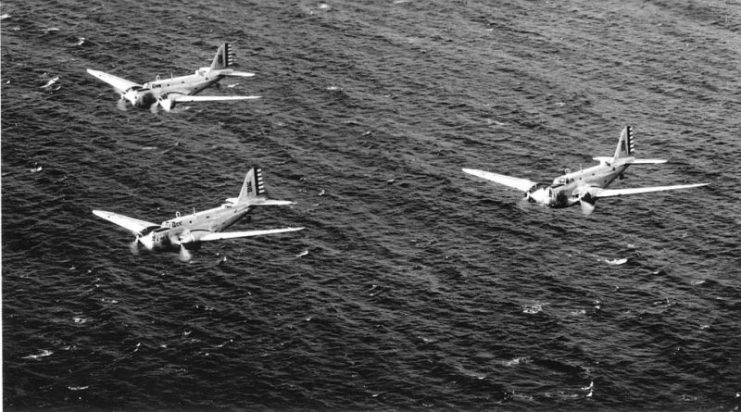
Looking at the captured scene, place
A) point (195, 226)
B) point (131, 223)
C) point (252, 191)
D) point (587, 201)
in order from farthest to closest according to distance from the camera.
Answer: point (252, 191) → point (587, 201) → point (131, 223) → point (195, 226)

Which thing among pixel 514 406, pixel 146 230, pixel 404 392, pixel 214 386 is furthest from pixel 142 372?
pixel 514 406

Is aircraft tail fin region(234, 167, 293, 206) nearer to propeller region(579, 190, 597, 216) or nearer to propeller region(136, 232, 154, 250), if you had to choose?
propeller region(136, 232, 154, 250)

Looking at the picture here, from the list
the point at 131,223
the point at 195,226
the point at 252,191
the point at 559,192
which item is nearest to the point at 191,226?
the point at 195,226

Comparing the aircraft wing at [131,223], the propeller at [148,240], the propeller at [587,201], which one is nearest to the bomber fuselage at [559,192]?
the propeller at [587,201]

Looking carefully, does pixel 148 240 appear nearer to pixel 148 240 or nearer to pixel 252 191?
pixel 148 240

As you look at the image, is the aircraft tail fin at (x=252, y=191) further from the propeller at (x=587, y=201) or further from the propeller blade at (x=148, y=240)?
the propeller at (x=587, y=201)

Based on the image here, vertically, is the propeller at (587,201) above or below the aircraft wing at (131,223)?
above

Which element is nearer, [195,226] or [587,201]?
[195,226]

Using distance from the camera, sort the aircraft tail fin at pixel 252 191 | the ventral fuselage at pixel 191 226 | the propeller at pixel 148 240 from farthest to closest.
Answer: the aircraft tail fin at pixel 252 191 < the ventral fuselage at pixel 191 226 < the propeller at pixel 148 240

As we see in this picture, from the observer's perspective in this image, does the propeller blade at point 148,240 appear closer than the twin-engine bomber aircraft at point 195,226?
Yes
